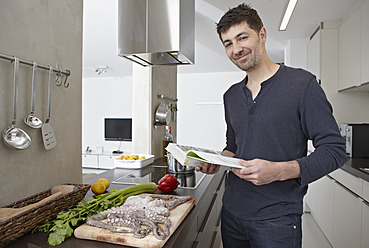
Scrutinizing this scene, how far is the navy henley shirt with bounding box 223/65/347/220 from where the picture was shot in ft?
3.14

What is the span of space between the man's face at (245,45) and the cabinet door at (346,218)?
5.41ft

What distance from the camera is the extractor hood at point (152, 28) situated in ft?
6.02

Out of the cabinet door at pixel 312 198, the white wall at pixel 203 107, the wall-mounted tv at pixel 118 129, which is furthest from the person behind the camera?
the wall-mounted tv at pixel 118 129

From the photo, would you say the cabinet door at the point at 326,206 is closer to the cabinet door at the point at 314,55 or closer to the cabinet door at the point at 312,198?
the cabinet door at the point at 312,198

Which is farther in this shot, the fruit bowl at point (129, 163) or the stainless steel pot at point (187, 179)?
the fruit bowl at point (129, 163)

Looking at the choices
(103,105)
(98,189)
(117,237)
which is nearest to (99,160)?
(103,105)

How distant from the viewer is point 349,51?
2955 millimetres

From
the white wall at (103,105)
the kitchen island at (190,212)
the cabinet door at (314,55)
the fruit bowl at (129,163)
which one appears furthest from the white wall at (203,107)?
the fruit bowl at (129,163)

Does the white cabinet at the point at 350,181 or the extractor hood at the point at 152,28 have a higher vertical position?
the extractor hood at the point at 152,28

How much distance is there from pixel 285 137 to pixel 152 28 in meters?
1.23

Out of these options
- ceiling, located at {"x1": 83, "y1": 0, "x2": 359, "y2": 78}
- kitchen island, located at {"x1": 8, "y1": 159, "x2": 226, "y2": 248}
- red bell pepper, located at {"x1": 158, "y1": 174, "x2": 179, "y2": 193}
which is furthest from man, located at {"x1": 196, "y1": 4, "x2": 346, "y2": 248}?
ceiling, located at {"x1": 83, "y1": 0, "x2": 359, "y2": 78}

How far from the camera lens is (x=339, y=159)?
3.14ft

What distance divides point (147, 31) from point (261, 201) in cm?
135

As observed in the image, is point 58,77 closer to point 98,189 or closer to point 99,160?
point 98,189
